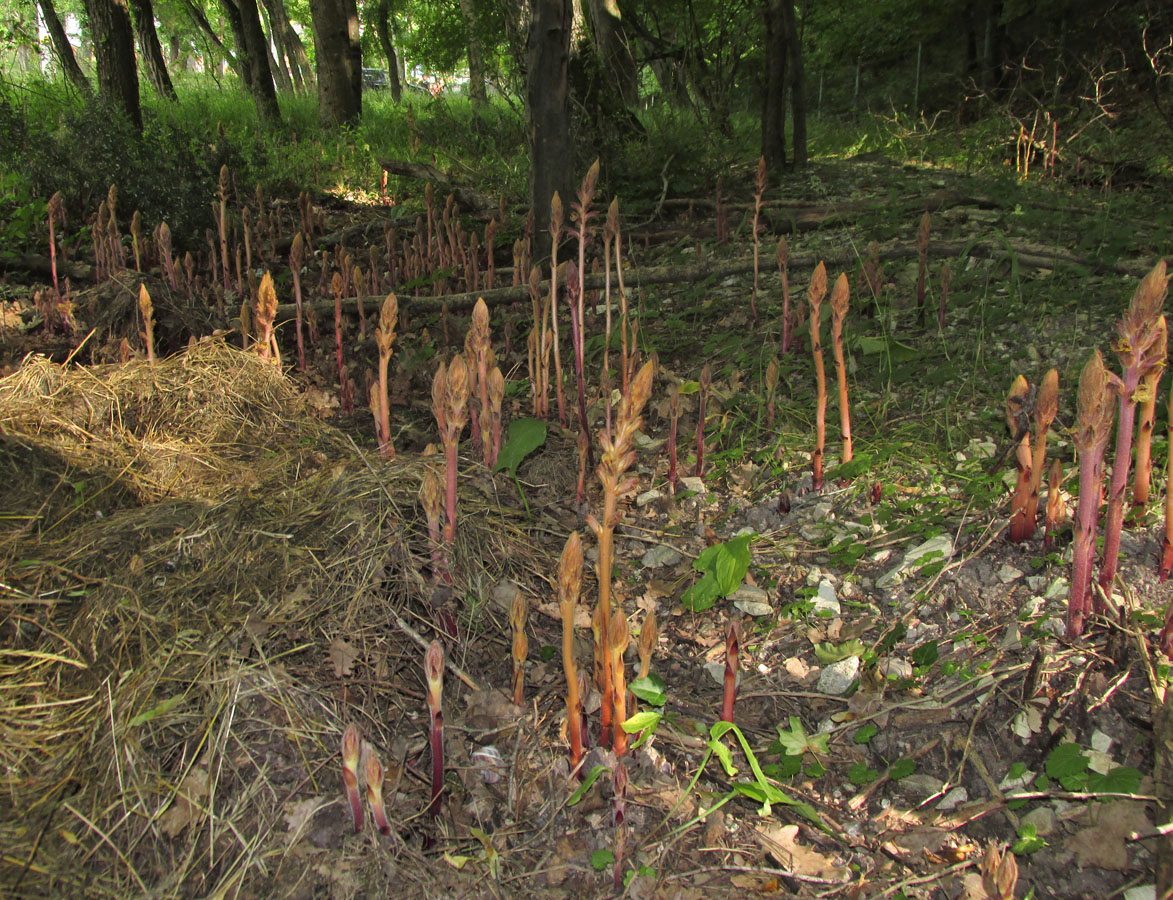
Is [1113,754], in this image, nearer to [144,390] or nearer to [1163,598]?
[1163,598]

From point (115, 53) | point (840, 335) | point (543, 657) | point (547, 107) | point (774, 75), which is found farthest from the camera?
point (115, 53)

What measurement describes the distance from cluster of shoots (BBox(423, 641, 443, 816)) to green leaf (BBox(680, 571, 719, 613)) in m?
0.85

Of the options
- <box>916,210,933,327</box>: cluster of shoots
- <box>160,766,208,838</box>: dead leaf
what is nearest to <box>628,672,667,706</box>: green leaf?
<box>160,766,208,838</box>: dead leaf

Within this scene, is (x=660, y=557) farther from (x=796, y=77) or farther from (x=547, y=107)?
(x=796, y=77)

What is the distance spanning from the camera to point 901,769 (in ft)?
5.45

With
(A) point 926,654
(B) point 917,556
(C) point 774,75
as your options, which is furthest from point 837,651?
(C) point 774,75

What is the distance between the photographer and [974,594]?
2064 mm

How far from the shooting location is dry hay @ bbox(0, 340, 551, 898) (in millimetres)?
1557

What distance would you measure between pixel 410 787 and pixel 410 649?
0.38m

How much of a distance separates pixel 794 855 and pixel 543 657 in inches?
A: 32.1

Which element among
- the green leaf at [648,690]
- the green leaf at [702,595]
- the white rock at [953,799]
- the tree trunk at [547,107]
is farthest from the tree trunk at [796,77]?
the white rock at [953,799]

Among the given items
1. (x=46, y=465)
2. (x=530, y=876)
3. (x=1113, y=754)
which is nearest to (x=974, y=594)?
(x=1113, y=754)

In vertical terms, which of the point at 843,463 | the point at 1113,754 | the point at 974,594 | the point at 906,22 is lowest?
the point at 1113,754

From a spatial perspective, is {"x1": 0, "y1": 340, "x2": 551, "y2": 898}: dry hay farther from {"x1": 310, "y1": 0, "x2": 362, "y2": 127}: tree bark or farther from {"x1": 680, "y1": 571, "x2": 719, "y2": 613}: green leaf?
{"x1": 310, "y1": 0, "x2": 362, "y2": 127}: tree bark
